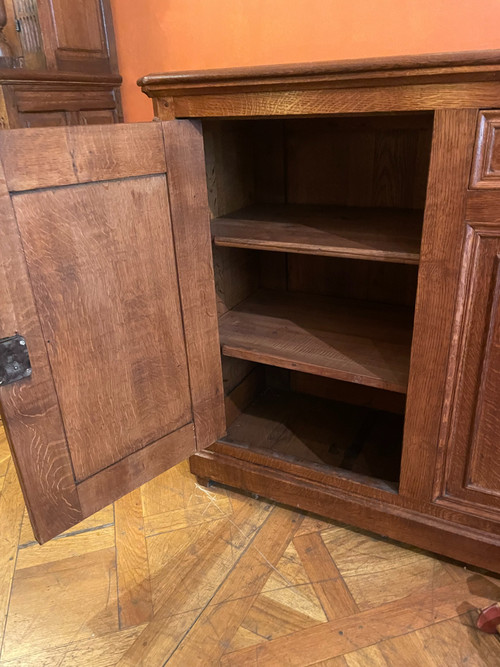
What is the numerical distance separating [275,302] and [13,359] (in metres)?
0.84

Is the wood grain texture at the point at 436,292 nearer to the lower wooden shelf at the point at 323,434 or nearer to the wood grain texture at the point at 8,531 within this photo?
the lower wooden shelf at the point at 323,434

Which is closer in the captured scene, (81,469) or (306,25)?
(81,469)

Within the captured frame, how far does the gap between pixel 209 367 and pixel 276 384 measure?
59 cm

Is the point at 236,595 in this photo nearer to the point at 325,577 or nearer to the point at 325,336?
the point at 325,577

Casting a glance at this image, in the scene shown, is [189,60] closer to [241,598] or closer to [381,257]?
[381,257]

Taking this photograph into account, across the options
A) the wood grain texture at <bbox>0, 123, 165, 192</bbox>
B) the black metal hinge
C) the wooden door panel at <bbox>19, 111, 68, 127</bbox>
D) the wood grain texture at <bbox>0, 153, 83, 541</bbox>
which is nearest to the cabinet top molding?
the wood grain texture at <bbox>0, 123, 165, 192</bbox>

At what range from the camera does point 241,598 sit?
110cm

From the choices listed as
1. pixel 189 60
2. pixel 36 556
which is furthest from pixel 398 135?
pixel 36 556

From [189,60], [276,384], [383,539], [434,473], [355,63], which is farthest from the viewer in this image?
[276,384]

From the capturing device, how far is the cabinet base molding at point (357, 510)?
1063 millimetres

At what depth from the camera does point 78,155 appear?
2.59 ft

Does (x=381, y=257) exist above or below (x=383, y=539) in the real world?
above

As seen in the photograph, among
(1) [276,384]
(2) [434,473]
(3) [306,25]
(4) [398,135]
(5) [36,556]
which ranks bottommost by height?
(5) [36,556]

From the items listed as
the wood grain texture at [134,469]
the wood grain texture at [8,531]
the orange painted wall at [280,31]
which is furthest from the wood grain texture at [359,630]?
the orange painted wall at [280,31]
